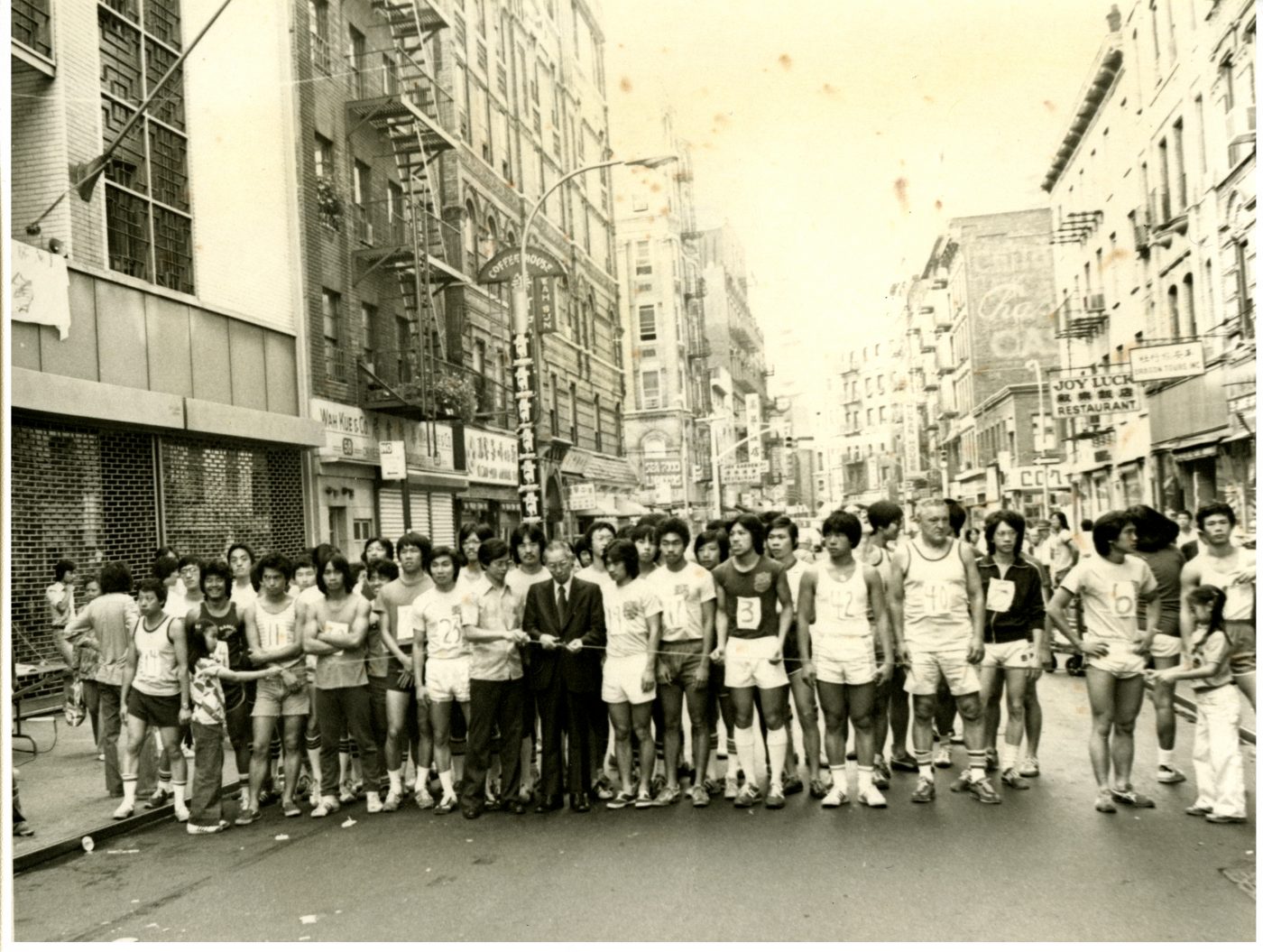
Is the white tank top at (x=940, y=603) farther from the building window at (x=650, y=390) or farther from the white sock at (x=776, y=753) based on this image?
the building window at (x=650, y=390)

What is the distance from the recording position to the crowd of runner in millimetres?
7023

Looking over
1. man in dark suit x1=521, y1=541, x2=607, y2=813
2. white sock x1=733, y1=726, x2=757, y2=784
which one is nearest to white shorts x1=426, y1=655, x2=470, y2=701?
man in dark suit x1=521, y1=541, x2=607, y2=813

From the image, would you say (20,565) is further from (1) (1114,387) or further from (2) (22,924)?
(1) (1114,387)

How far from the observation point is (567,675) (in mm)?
7375

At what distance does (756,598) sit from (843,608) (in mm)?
548

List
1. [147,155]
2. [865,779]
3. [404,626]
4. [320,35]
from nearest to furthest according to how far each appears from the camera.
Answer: [865,779] < [404,626] < [147,155] < [320,35]

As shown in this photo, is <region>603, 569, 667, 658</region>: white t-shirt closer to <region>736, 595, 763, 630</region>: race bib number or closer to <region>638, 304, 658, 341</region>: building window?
<region>736, 595, 763, 630</region>: race bib number

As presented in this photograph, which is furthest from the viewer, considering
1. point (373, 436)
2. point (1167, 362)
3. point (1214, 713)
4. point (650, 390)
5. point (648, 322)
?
point (648, 322)

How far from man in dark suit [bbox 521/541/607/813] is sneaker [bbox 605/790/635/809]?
15cm

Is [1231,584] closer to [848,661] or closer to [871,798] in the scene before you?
[848,661]

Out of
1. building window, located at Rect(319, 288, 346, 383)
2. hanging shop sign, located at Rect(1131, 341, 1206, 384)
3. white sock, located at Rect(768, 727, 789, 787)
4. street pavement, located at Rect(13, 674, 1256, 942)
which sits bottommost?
street pavement, located at Rect(13, 674, 1256, 942)

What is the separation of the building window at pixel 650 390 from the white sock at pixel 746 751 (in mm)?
51829

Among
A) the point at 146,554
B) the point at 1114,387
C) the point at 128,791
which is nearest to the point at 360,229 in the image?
the point at 146,554

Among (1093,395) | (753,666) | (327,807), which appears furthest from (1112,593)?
(1093,395)
